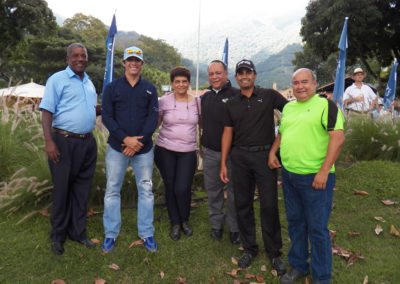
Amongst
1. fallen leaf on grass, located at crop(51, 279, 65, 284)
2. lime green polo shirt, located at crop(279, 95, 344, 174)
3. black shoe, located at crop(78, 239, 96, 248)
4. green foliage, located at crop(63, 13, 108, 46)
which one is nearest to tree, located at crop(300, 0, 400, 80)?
lime green polo shirt, located at crop(279, 95, 344, 174)

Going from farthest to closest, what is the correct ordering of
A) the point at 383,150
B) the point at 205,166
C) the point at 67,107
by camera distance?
the point at 383,150
the point at 205,166
the point at 67,107

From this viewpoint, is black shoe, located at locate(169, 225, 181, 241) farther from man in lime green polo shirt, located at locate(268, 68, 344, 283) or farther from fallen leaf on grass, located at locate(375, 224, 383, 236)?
fallen leaf on grass, located at locate(375, 224, 383, 236)

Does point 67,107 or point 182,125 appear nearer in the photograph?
point 67,107

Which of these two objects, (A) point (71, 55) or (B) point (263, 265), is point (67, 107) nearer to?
(A) point (71, 55)

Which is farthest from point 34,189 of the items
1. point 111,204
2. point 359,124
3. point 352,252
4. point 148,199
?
point 359,124

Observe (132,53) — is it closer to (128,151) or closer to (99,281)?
(128,151)

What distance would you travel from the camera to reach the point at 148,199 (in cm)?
421

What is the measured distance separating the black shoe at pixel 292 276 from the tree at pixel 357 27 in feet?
75.8

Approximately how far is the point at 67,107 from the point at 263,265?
2.60 meters

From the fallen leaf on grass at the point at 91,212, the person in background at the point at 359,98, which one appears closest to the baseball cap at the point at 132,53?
the fallen leaf on grass at the point at 91,212

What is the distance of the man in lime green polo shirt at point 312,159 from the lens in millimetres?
3219

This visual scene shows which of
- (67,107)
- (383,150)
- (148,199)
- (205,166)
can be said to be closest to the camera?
(67,107)

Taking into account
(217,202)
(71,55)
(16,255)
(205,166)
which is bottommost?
(16,255)

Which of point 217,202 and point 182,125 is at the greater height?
point 182,125
